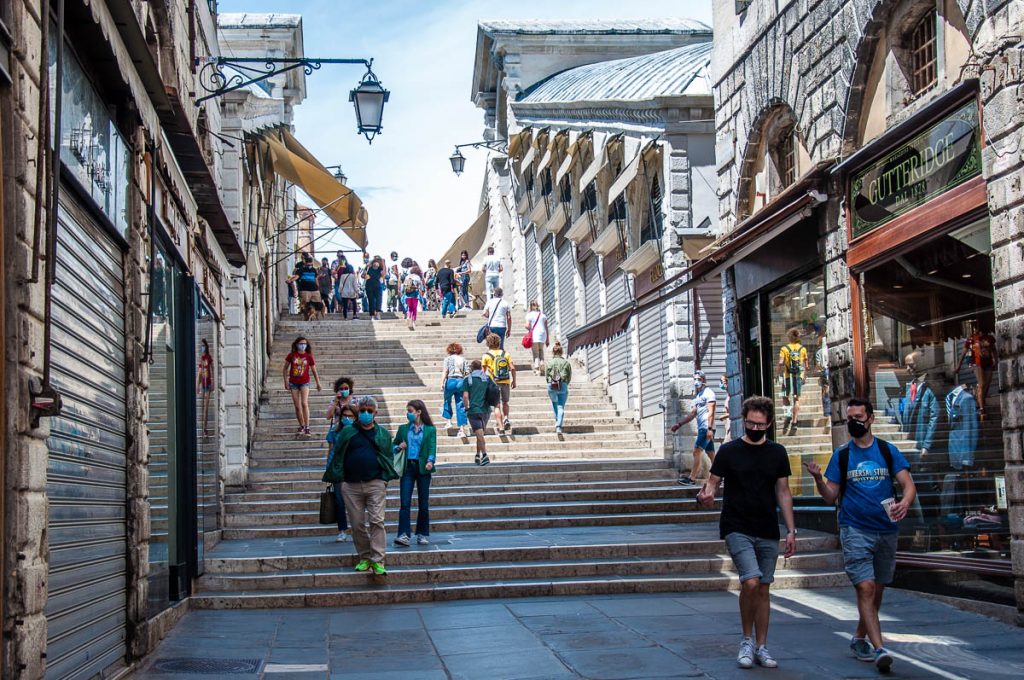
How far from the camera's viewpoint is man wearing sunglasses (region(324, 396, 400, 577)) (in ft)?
37.3

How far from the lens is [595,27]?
3672 cm

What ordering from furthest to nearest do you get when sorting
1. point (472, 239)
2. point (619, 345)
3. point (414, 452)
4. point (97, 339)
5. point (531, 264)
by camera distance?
point (472, 239) < point (531, 264) < point (619, 345) < point (414, 452) < point (97, 339)

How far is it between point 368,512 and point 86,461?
505 centimetres

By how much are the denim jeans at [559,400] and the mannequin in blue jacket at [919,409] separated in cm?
928

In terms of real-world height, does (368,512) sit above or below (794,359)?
below

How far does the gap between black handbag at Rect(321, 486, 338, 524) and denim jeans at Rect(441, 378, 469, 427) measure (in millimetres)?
6506

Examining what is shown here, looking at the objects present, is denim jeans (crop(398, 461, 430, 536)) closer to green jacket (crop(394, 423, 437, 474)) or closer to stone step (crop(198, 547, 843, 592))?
green jacket (crop(394, 423, 437, 474))

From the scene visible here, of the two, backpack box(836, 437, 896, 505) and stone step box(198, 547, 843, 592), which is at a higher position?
backpack box(836, 437, 896, 505)

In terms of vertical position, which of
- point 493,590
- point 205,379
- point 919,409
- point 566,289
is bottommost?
point 493,590

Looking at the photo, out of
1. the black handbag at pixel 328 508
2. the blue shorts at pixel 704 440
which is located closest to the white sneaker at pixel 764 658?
the black handbag at pixel 328 508

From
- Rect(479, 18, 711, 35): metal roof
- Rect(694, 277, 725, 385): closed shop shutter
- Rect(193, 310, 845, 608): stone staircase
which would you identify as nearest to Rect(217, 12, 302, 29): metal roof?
Rect(479, 18, 711, 35): metal roof

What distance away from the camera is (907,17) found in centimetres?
1110

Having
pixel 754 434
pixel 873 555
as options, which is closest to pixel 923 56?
pixel 754 434

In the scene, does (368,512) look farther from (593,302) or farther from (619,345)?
(593,302)
